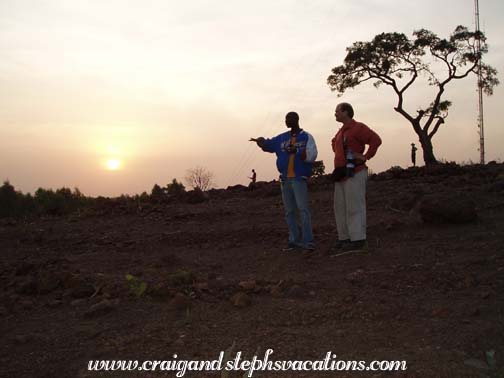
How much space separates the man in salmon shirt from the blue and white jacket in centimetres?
30

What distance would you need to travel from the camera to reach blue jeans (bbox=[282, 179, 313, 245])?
6207 millimetres

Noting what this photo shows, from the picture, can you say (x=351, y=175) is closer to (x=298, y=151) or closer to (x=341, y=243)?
(x=298, y=151)

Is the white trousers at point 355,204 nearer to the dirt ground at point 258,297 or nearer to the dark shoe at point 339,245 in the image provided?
the dark shoe at point 339,245

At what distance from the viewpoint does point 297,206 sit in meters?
6.41

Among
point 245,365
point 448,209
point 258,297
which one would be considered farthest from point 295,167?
point 245,365

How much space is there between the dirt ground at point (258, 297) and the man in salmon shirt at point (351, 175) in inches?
10.7

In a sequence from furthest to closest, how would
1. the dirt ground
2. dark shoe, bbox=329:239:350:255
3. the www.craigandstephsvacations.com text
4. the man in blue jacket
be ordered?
the man in blue jacket
dark shoe, bbox=329:239:350:255
the dirt ground
the www.craigandstephsvacations.com text

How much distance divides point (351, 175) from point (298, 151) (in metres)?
0.67

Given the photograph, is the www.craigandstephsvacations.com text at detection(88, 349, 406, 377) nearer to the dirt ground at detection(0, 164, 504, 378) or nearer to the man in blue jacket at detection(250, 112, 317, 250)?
the dirt ground at detection(0, 164, 504, 378)

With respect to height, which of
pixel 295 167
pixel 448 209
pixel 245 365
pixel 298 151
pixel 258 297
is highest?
pixel 298 151

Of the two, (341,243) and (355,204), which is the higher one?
(355,204)

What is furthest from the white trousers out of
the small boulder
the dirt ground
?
the small boulder

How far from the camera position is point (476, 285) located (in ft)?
14.3

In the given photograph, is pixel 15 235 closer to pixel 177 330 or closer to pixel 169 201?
pixel 169 201
